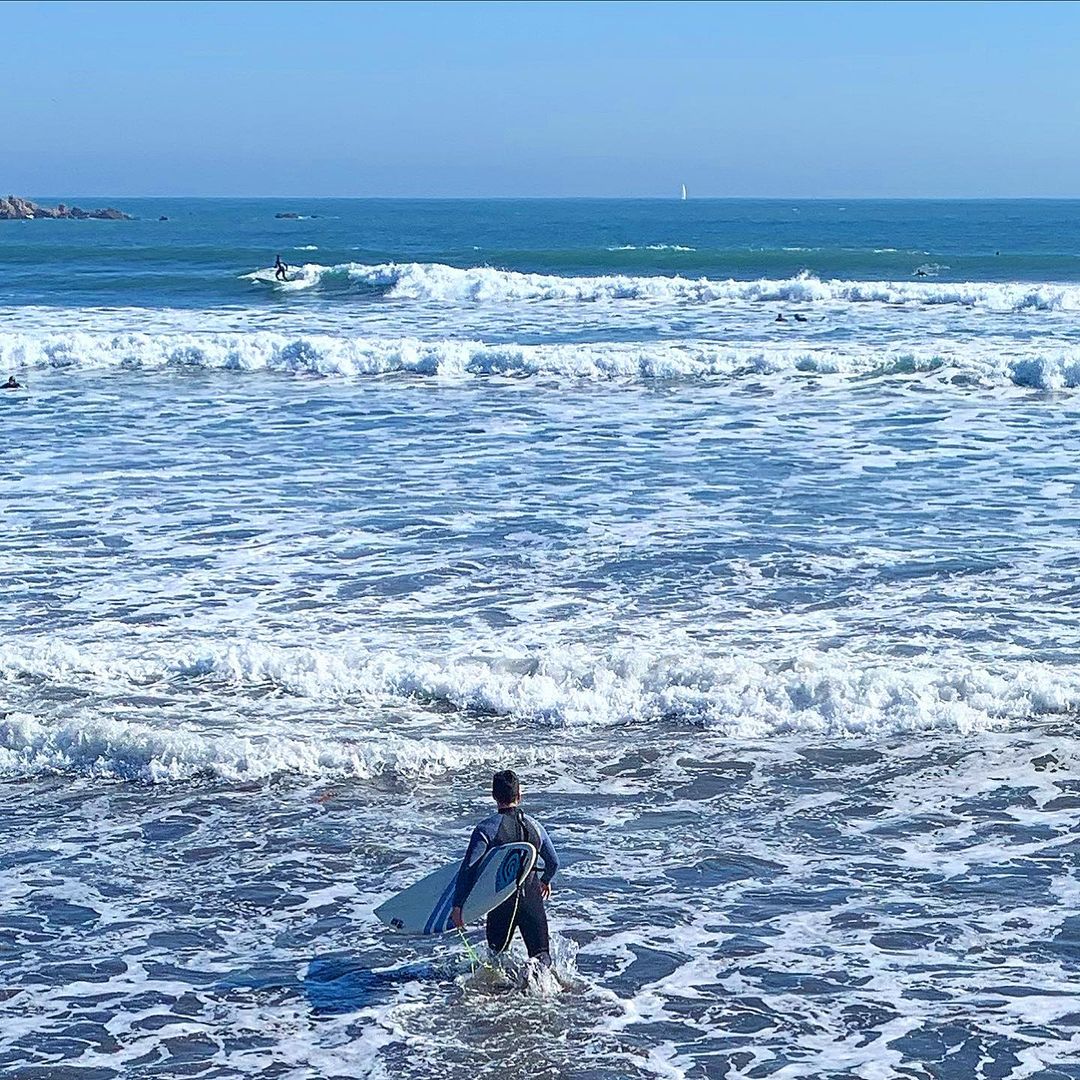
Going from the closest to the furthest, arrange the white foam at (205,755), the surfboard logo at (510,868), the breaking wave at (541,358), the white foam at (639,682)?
the surfboard logo at (510,868)
the white foam at (205,755)
the white foam at (639,682)
the breaking wave at (541,358)

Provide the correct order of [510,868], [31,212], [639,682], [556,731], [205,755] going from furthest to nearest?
[31,212] → [639,682] → [556,731] → [205,755] → [510,868]

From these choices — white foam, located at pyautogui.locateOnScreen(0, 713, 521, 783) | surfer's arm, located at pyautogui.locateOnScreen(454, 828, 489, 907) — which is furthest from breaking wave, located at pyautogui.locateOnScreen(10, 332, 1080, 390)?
surfer's arm, located at pyautogui.locateOnScreen(454, 828, 489, 907)

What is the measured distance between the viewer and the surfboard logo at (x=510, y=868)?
7.18 m

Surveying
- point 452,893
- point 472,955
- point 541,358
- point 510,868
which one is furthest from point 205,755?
point 541,358

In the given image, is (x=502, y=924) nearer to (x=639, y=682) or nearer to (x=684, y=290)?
(x=639, y=682)

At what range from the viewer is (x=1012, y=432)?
2303 cm

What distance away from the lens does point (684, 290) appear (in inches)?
1817

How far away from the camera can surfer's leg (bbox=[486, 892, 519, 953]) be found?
727 centimetres

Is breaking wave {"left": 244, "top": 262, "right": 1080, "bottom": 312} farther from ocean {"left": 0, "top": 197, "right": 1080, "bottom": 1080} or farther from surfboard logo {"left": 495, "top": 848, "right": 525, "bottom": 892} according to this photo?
surfboard logo {"left": 495, "top": 848, "right": 525, "bottom": 892}

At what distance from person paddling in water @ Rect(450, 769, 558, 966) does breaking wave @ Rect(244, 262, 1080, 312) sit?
1459 inches

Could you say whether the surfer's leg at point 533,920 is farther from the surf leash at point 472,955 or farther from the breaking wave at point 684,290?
the breaking wave at point 684,290

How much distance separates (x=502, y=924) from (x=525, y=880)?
31cm

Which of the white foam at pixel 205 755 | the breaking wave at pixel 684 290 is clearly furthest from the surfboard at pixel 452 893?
the breaking wave at pixel 684 290

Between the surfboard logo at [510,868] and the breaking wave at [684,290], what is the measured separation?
37.2m
